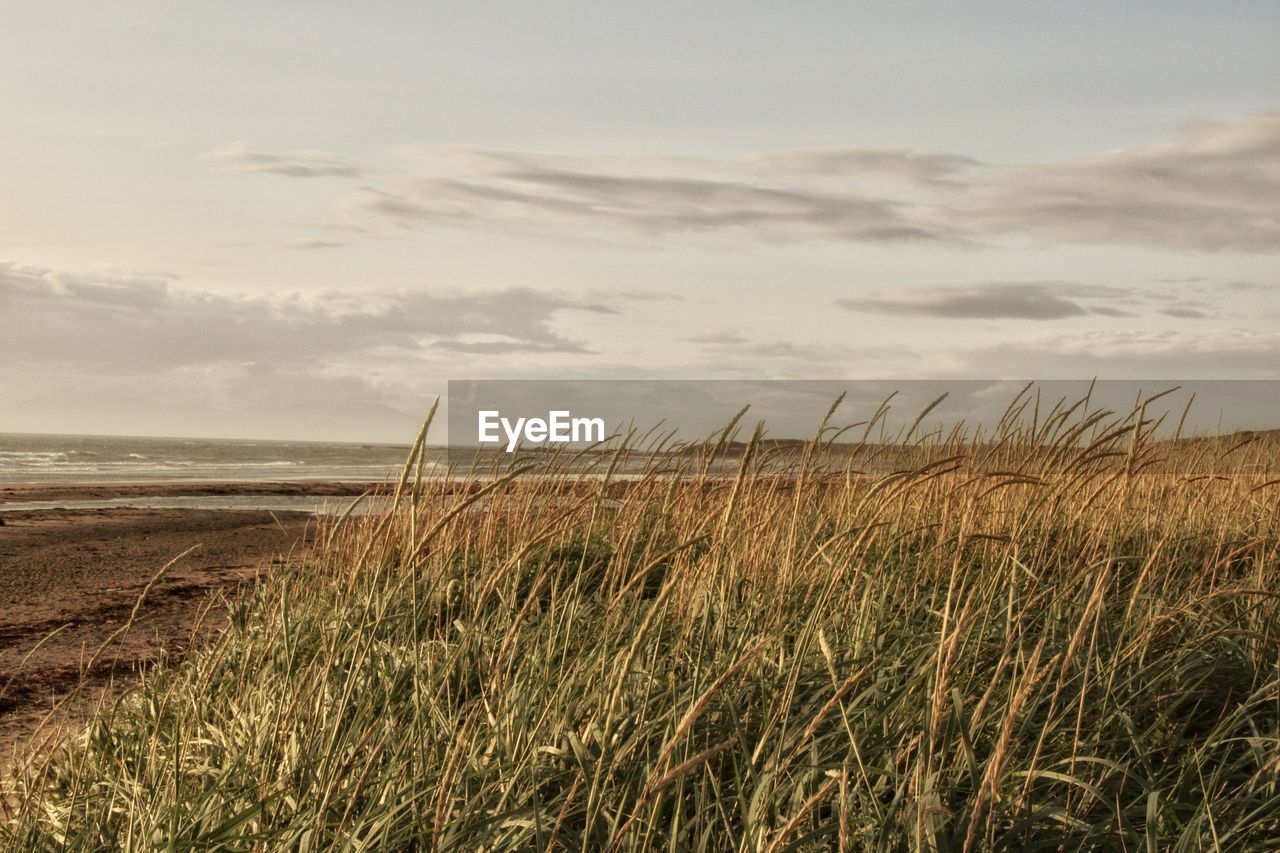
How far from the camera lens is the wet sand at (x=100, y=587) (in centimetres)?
581

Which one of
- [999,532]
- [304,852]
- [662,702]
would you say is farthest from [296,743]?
[999,532]

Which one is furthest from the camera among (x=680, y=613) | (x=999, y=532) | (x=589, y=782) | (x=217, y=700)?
(x=999, y=532)

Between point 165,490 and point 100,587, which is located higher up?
point 165,490

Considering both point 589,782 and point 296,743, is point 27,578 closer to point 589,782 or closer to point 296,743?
point 296,743

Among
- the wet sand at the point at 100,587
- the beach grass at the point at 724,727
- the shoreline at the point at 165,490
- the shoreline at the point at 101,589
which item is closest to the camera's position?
the beach grass at the point at 724,727

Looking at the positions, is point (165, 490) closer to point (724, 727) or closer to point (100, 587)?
point (100, 587)

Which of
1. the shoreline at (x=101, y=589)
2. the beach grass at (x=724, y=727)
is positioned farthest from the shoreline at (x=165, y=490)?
the beach grass at (x=724, y=727)

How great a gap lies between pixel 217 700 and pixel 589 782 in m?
2.20

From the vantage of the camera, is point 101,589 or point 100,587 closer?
point 101,589

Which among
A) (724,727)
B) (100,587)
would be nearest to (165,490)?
(100,587)

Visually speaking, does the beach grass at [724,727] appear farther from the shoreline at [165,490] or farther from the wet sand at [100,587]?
the shoreline at [165,490]

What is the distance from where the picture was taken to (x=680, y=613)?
3791mm

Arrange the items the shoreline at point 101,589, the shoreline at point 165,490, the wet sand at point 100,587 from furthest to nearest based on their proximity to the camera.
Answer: the shoreline at point 165,490, the wet sand at point 100,587, the shoreline at point 101,589

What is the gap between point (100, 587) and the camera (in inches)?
390
